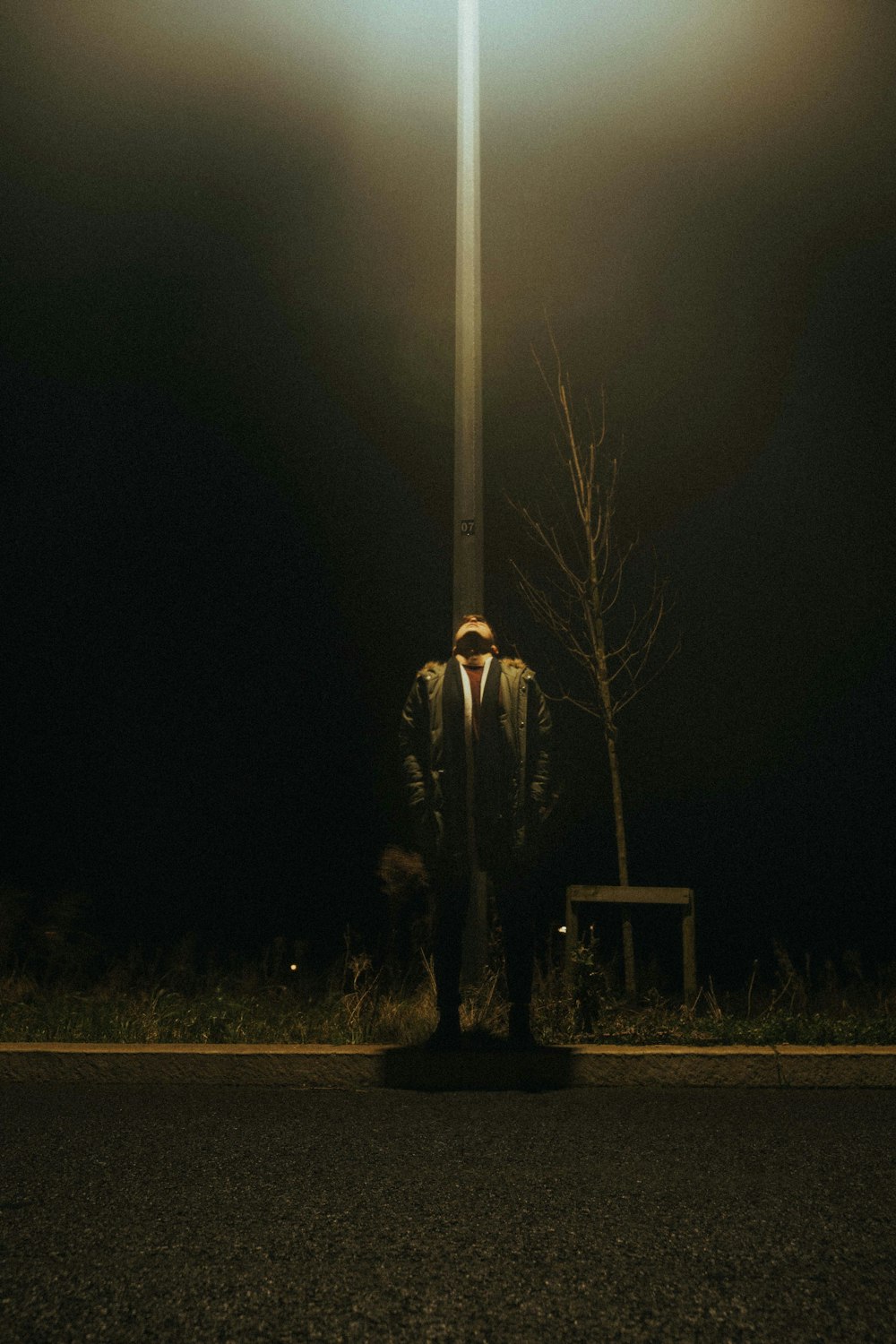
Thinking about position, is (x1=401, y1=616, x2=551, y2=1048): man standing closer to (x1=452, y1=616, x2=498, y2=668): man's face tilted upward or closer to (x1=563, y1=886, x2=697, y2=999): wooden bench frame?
(x1=452, y1=616, x2=498, y2=668): man's face tilted upward

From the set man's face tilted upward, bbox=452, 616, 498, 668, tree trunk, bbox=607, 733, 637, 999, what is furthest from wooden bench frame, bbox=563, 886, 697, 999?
man's face tilted upward, bbox=452, 616, 498, 668

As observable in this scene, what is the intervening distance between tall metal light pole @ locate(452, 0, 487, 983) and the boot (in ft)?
2.30

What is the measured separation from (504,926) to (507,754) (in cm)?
78

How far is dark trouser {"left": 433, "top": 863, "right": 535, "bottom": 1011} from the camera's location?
5.47 meters

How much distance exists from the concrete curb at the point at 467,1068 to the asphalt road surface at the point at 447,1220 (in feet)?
1.12

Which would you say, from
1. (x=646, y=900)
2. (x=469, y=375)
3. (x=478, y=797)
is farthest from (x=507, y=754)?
(x=469, y=375)

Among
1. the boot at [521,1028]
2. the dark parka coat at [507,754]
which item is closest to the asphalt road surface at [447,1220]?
the boot at [521,1028]

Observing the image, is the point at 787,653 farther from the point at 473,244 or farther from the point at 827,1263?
the point at 827,1263

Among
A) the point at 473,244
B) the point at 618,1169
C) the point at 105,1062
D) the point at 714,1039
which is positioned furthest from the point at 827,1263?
the point at 473,244

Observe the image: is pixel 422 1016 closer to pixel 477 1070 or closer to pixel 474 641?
pixel 477 1070

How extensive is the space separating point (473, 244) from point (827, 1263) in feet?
19.2

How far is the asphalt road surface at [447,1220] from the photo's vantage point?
2.55 m

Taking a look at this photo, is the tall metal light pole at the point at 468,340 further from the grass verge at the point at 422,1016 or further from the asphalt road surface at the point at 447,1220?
the asphalt road surface at the point at 447,1220

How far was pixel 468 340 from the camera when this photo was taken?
709 centimetres
